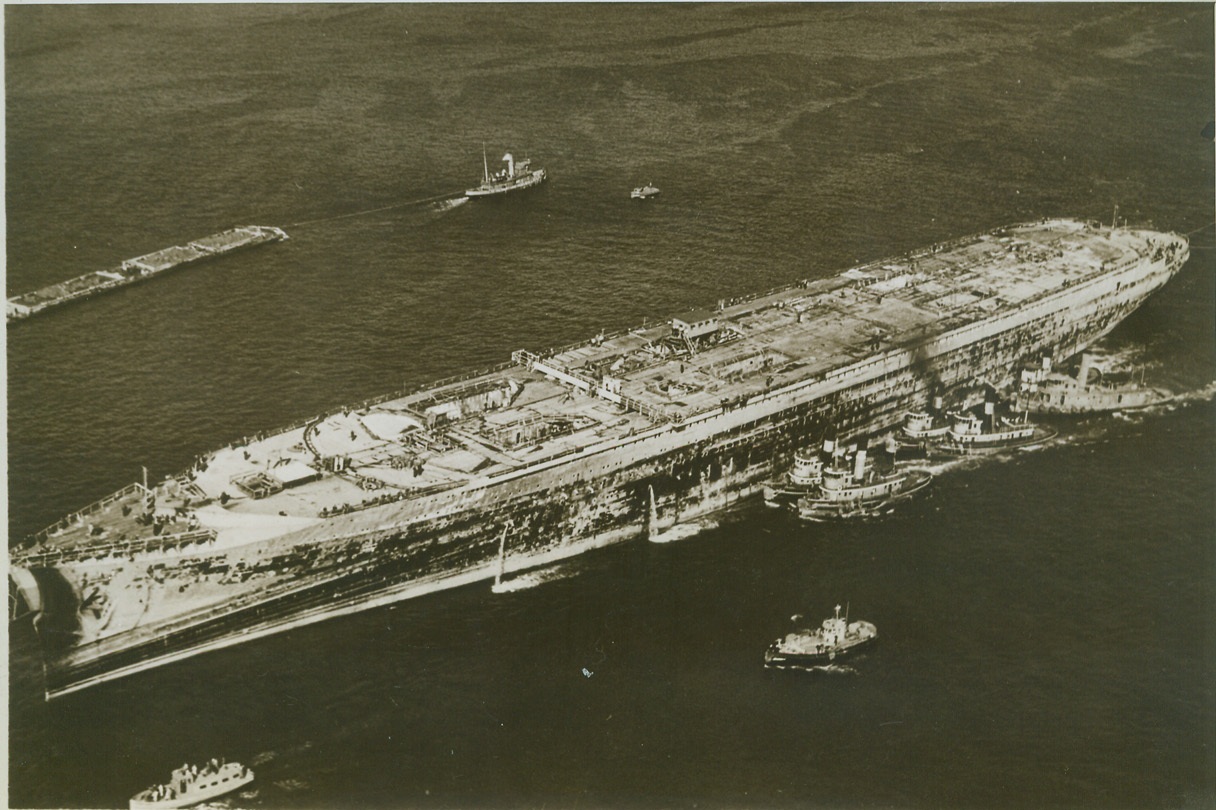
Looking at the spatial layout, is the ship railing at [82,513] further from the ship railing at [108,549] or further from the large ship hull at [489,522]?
the ship railing at [108,549]

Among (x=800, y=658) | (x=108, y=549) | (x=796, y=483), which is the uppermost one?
(x=108, y=549)

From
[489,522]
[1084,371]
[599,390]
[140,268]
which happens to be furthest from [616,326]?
[1084,371]

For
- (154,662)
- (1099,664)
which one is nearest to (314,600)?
(154,662)

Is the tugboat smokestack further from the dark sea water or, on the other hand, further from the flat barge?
the flat barge

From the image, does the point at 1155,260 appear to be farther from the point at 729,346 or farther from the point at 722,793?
the point at 722,793

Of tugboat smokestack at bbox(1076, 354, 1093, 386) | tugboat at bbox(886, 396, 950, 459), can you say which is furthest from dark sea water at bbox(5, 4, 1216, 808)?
tugboat at bbox(886, 396, 950, 459)

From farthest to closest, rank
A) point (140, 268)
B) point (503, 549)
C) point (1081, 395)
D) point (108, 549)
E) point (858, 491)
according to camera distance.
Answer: point (1081, 395) → point (140, 268) → point (858, 491) → point (503, 549) → point (108, 549)

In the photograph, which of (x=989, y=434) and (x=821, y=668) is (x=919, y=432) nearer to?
(x=989, y=434)
